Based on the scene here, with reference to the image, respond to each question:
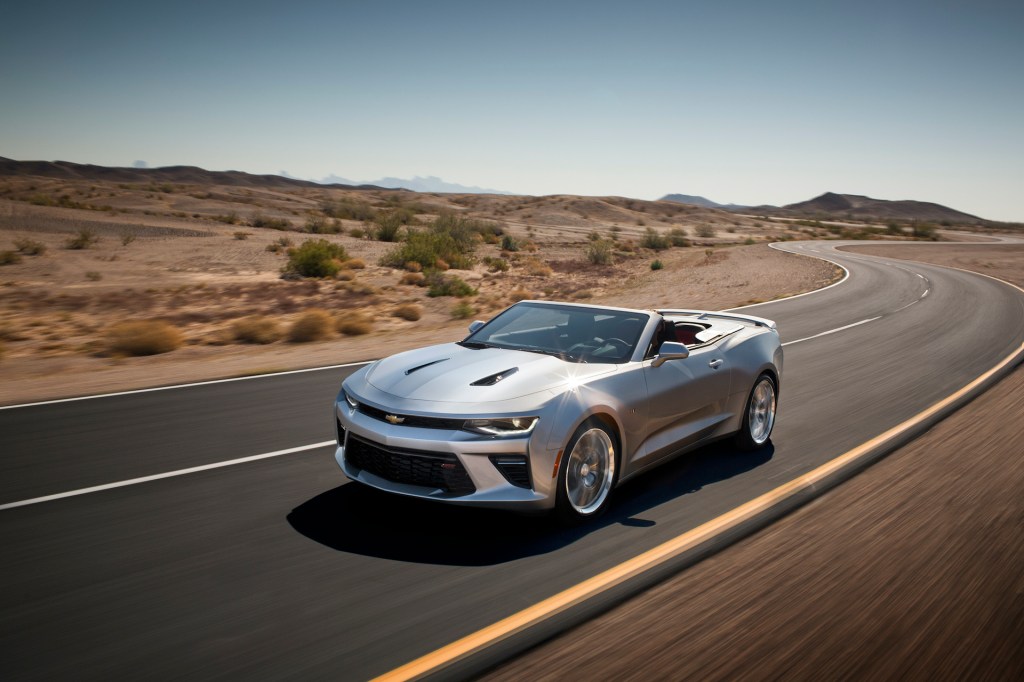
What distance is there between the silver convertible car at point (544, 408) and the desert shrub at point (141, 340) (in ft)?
29.5

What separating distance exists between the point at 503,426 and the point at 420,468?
0.57 meters

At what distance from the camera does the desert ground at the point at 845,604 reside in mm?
3465

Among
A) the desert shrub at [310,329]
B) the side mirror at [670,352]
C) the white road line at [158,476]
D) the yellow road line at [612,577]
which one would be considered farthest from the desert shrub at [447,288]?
the side mirror at [670,352]

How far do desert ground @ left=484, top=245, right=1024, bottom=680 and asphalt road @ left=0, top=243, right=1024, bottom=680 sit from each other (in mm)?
524

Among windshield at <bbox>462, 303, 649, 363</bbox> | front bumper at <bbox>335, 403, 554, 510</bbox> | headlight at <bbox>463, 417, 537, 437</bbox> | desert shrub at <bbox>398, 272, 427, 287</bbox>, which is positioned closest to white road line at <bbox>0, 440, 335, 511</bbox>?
windshield at <bbox>462, 303, 649, 363</bbox>

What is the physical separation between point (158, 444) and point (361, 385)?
2.73 m

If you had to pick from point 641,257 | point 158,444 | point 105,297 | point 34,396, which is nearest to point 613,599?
point 158,444

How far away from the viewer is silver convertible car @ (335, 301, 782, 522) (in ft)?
15.1

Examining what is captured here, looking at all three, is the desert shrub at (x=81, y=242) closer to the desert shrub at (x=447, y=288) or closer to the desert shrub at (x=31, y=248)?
the desert shrub at (x=31, y=248)

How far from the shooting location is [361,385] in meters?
5.30

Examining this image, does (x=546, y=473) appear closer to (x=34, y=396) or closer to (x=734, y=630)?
(x=734, y=630)

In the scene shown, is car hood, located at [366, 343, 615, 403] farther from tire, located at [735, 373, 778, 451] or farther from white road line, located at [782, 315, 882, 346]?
white road line, located at [782, 315, 882, 346]

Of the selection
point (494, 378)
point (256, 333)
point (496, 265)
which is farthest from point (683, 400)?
point (496, 265)

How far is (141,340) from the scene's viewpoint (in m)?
13.4
